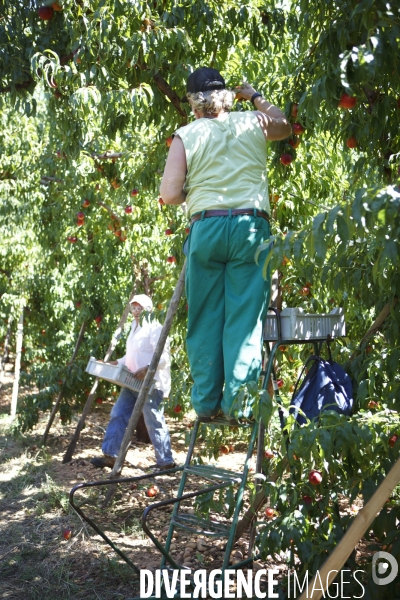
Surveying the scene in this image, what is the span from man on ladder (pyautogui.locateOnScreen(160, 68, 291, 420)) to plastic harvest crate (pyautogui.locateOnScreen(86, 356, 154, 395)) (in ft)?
9.20

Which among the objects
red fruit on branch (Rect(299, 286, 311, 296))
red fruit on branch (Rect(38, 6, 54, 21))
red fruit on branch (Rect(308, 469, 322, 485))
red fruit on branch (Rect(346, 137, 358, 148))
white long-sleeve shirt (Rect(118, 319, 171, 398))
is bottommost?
white long-sleeve shirt (Rect(118, 319, 171, 398))

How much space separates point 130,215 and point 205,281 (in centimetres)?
396

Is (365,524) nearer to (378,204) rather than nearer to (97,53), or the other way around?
(378,204)

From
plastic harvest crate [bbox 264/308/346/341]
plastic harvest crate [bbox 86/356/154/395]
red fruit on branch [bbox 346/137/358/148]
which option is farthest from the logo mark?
plastic harvest crate [bbox 86/356/154/395]

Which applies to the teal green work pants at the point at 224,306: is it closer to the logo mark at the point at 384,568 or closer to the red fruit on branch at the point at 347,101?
the red fruit on branch at the point at 347,101

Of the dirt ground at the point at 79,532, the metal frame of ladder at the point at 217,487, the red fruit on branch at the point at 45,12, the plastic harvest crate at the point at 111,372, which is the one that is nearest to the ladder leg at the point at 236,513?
the metal frame of ladder at the point at 217,487

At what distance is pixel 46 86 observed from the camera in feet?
13.6

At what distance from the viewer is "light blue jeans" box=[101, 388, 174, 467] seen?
6.08 m

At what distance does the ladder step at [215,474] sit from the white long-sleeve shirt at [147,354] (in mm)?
3077

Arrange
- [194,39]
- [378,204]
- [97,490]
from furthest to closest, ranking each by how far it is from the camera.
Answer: [97,490] → [194,39] → [378,204]

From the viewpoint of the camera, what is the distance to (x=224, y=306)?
3098 mm

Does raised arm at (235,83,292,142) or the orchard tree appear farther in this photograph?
raised arm at (235,83,292,142)

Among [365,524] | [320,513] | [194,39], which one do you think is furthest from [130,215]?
[365,524]

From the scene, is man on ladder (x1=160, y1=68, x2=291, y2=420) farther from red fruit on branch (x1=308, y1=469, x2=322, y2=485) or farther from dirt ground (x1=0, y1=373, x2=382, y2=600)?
dirt ground (x1=0, y1=373, x2=382, y2=600)
